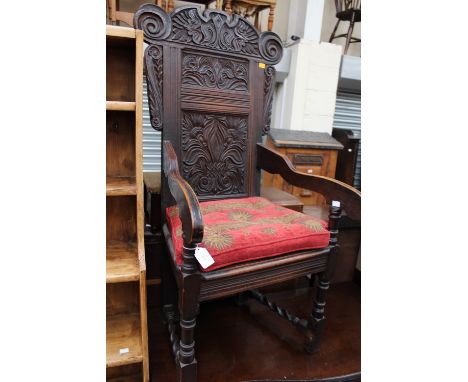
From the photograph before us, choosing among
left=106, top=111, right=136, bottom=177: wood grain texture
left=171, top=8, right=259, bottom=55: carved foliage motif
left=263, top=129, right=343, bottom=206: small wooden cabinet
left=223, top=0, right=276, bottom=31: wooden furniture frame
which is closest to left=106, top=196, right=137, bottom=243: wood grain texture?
left=106, top=111, right=136, bottom=177: wood grain texture

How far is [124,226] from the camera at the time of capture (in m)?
1.26

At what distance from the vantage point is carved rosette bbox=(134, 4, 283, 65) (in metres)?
1.18

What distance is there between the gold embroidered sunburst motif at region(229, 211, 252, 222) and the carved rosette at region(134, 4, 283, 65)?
690 mm

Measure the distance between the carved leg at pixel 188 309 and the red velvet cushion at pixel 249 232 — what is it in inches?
2.4

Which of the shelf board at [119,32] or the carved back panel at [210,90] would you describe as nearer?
the shelf board at [119,32]

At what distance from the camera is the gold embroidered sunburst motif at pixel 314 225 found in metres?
1.13

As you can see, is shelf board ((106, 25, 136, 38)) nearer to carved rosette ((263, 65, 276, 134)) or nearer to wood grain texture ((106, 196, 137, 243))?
wood grain texture ((106, 196, 137, 243))

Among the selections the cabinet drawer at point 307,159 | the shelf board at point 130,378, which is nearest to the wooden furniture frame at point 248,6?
the cabinet drawer at point 307,159

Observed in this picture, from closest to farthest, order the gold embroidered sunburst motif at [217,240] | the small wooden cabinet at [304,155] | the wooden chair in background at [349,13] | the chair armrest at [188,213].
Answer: the chair armrest at [188,213] → the gold embroidered sunburst motif at [217,240] → the small wooden cabinet at [304,155] → the wooden chair in background at [349,13]

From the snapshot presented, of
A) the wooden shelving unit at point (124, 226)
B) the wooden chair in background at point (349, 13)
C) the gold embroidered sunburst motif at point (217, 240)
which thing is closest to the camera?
the gold embroidered sunburst motif at point (217, 240)

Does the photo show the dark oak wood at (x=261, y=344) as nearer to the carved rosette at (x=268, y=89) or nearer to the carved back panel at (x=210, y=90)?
the carved back panel at (x=210, y=90)

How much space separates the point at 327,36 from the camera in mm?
3170

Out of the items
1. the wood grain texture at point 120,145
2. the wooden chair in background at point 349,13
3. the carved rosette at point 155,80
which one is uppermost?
the wooden chair in background at point 349,13

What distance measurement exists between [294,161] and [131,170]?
3.47 feet
